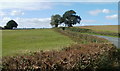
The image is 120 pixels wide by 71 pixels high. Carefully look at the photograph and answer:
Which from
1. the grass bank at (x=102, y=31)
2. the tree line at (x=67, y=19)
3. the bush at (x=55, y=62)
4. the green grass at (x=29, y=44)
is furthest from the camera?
the tree line at (x=67, y=19)

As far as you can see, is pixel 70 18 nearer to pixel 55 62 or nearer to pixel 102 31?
pixel 102 31

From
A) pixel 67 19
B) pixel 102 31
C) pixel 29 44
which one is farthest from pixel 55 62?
pixel 67 19

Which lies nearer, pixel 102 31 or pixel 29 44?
pixel 29 44

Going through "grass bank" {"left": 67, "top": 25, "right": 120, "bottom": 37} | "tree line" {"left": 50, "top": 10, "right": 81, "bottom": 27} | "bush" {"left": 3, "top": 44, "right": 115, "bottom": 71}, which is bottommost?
"grass bank" {"left": 67, "top": 25, "right": 120, "bottom": 37}

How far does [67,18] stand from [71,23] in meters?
4.66

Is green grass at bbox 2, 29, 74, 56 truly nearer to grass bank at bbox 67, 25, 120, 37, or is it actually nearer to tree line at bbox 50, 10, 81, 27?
grass bank at bbox 67, 25, 120, 37

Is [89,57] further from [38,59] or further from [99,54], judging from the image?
[38,59]

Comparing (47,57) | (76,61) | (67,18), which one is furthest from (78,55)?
(67,18)

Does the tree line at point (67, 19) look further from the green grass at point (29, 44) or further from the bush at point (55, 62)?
the bush at point (55, 62)

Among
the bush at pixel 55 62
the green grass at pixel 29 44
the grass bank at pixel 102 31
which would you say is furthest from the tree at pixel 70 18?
the bush at pixel 55 62

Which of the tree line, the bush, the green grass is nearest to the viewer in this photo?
the bush

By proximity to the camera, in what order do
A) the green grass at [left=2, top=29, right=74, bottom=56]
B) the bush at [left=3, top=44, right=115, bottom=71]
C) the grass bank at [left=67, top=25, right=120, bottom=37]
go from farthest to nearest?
the grass bank at [left=67, top=25, right=120, bottom=37] → the green grass at [left=2, top=29, right=74, bottom=56] → the bush at [left=3, top=44, right=115, bottom=71]

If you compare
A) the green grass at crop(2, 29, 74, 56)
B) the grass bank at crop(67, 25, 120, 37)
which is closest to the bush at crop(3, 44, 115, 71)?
the green grass at crop(2, 29, 74, 56)

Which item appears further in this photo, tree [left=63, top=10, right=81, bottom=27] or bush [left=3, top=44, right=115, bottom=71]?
tree [left=63, top=10, right=81, bottom=27]
